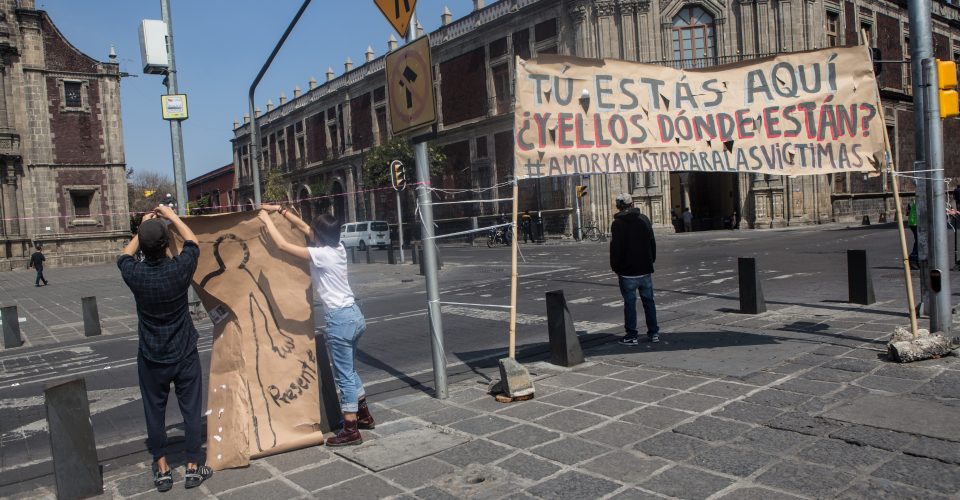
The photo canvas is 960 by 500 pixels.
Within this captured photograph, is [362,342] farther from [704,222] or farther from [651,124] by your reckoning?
[704,222]

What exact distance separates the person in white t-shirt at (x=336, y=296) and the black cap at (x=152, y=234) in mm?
779

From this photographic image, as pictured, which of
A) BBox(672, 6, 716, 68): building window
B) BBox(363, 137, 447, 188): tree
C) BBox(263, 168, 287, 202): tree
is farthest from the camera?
BBox(263, 168, 287, 202): tree

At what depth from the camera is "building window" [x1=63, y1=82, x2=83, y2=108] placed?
123 feet

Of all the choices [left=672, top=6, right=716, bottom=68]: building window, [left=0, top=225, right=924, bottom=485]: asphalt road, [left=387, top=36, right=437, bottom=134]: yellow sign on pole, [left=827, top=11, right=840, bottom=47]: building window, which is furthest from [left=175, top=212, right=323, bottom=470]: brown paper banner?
[left=827, top=11, right=840, bottom=47]: building window

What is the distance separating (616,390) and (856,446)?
6.37 feet

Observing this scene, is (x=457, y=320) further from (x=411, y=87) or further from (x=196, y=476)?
(x=196, y=476)

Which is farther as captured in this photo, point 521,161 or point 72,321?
point 72,321

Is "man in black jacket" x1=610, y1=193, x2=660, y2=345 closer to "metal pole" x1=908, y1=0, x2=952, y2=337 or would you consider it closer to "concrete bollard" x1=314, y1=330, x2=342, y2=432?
"metal pole" x1=908, y1=0, x2=952, y2=337

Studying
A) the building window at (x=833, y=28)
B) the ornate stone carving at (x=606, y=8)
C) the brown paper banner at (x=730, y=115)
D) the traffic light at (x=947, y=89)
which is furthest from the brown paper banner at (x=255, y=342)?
the building window at (x=833, y=28)

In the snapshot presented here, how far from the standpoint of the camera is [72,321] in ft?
45.4

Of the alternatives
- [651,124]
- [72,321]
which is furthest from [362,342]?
[72,321]

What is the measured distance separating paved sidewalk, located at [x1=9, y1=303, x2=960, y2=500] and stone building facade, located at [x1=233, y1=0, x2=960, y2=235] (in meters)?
17.9

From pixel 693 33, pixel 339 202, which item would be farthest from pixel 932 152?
pixel 339 202

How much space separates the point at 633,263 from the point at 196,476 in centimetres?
496
